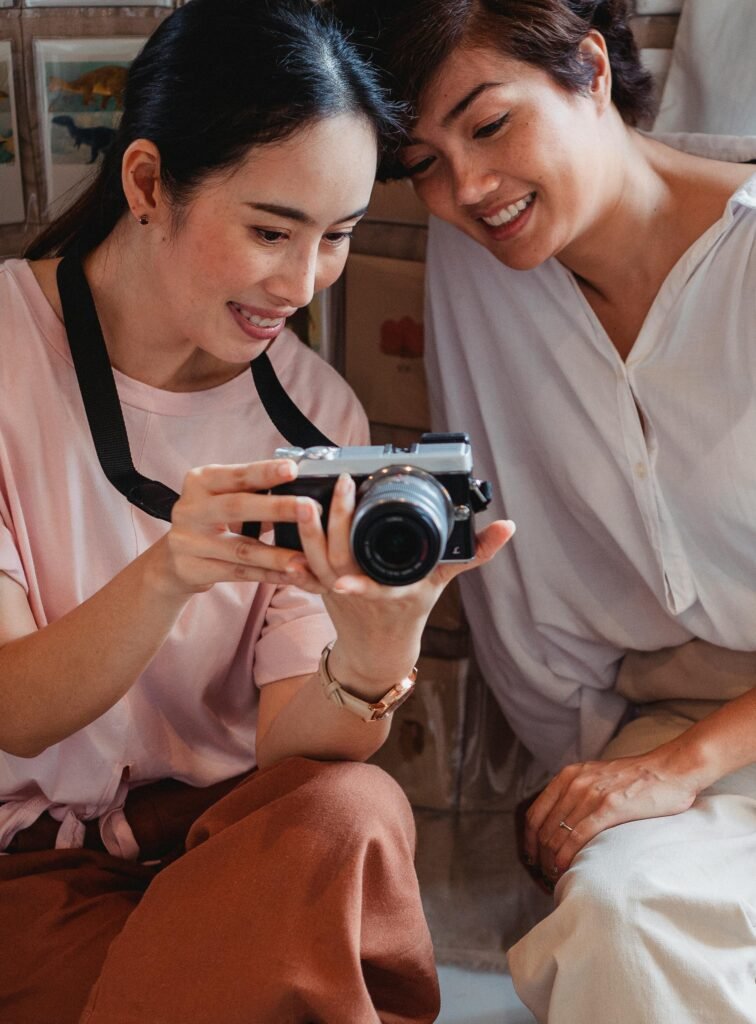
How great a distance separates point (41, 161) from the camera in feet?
4.97

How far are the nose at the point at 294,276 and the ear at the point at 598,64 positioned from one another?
0.36 m

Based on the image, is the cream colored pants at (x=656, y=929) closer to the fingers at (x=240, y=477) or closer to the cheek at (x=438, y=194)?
the fingers at (x=240, y=477)

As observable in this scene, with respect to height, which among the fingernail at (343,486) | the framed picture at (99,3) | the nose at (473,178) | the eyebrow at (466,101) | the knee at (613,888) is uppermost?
the eyebrow at (466,101)

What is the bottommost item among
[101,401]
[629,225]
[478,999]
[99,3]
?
[478,999]

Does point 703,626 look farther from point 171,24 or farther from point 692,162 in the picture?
point 171,24

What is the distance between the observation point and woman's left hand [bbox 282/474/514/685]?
2.97 ft

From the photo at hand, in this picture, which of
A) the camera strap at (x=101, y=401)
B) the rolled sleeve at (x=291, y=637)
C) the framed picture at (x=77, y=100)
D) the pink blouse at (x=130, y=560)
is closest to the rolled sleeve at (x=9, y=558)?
the pink blouse at (x=130, y=560)

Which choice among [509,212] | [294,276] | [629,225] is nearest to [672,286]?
[629,225]

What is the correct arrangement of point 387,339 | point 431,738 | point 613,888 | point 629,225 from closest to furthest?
point 613,888 → point 629,225 → point 387,339 → point 431,738

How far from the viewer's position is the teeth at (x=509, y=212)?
123cm

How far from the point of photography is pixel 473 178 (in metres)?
1.20

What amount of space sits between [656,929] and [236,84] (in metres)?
0.80

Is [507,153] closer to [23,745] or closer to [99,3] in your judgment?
[99,3]

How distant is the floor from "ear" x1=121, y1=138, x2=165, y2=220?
94 centimetres
